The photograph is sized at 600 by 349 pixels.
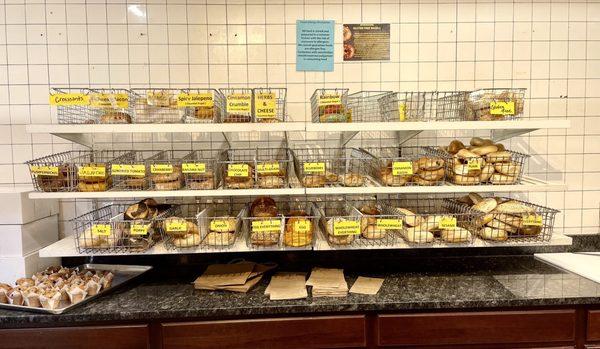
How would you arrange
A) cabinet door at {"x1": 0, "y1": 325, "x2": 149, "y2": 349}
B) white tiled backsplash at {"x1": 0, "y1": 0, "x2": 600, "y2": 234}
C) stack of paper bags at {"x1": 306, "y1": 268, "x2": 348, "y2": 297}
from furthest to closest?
white tiled backsplash at {"x1": 0, "y1": 0, "x2": 600, "y2": 234}, stack of paper bags at {"x1": 306, "y1": 268, "x2": 348, "y2": 297}, cabinet door at {"x1": 0, "y1": 325, "x2": 149, "y2": 349}

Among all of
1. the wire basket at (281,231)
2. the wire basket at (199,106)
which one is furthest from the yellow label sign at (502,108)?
the wire basket at (199,106)

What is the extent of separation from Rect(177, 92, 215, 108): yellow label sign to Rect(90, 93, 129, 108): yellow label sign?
10.1 inches

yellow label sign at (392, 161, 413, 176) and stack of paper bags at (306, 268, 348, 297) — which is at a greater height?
yellow label sign at (392, 161, 413, 176)

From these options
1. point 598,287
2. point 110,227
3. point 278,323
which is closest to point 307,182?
point 278,323

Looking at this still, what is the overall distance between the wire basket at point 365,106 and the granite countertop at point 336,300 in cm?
92

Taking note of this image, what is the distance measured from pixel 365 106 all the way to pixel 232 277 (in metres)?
1.23

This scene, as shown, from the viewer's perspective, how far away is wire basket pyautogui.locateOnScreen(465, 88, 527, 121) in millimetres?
1994

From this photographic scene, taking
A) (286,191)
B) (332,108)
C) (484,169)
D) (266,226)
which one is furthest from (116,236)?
(484,169)

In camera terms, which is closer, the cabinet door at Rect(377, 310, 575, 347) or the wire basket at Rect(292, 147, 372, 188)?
the cabinet door at Rect(377, 310, 575, 347)

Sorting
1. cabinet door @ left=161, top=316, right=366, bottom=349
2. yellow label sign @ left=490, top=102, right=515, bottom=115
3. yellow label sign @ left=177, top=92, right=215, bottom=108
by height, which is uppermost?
yellow label sign @ left=177, top=92, right=215, bottom=108

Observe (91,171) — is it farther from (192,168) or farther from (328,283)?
(328,283)

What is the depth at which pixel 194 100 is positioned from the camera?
6.31 feet

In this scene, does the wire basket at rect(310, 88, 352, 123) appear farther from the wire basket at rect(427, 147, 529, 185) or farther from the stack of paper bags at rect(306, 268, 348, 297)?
the stack of paper bags at rect(306, 268, 348, 297)

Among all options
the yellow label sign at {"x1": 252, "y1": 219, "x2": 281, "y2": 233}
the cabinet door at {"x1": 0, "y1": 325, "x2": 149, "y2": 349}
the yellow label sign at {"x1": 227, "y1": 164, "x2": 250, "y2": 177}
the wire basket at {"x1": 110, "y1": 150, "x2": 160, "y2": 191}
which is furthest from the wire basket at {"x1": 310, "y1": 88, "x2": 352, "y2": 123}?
the cabinet door at {"x1": 0, "y1": 325, "x2": 149, "y2": 349}
